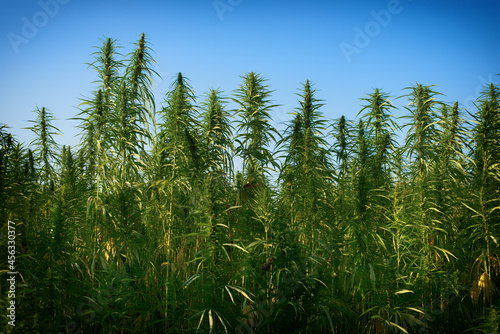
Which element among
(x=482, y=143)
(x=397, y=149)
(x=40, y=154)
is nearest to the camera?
(x=482, y=143)

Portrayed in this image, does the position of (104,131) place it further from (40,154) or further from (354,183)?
(40,154)

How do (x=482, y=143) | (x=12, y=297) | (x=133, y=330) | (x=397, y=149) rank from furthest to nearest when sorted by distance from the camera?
(x=397, y=149)
(x=482, y=143)
(x=133, y=330)
(x=12, y=297)

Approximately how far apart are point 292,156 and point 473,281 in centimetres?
312

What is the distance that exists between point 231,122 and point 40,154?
5108mm

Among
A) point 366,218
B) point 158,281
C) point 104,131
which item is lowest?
point 158,281

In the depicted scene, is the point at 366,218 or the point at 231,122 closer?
the point at 366,218

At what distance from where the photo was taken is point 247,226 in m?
4.02

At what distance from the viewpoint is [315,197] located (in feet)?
14.7

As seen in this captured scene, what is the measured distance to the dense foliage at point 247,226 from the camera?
3385 millimetres

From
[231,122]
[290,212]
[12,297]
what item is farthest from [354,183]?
[12,297]

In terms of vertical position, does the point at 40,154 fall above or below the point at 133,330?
above

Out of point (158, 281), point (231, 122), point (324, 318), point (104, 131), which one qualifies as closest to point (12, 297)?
point (158, 281)

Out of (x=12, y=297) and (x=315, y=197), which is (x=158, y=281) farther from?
(x=315, y=197)

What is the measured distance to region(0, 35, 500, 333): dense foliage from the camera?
3385mm
